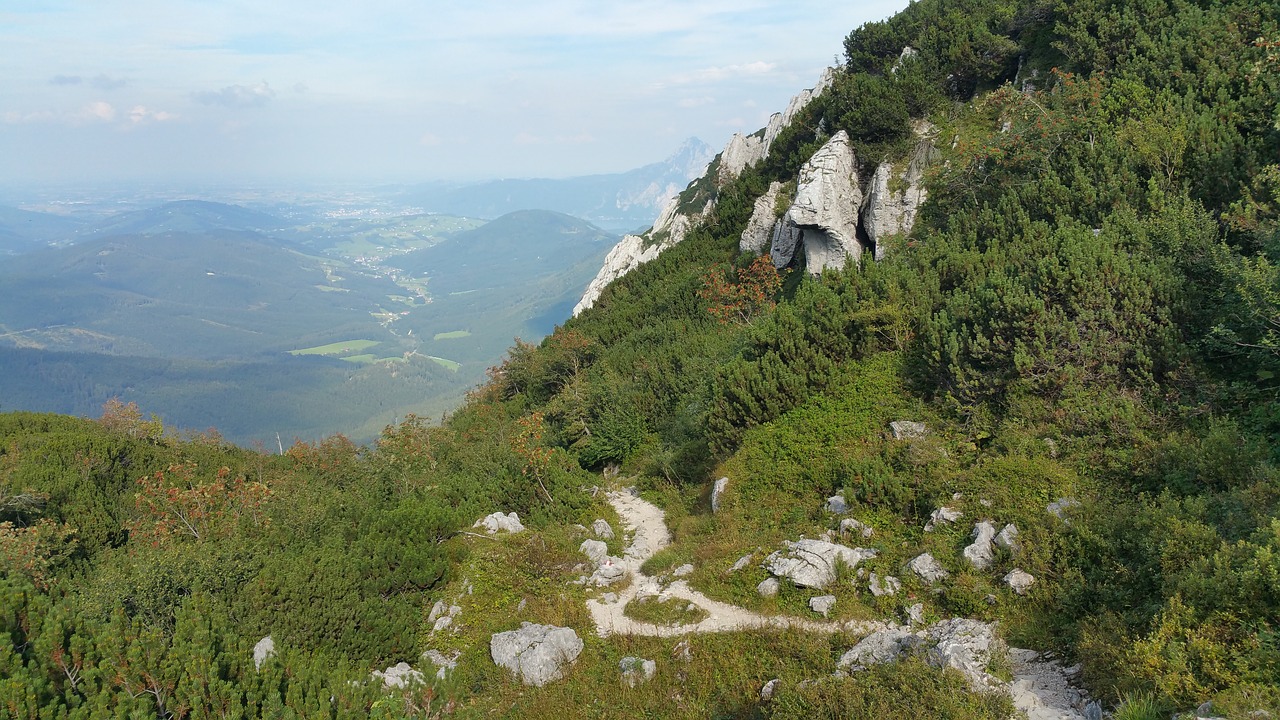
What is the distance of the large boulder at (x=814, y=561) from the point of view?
354 inches

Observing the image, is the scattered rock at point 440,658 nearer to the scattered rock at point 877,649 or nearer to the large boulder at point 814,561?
the large boulder at point 814,561

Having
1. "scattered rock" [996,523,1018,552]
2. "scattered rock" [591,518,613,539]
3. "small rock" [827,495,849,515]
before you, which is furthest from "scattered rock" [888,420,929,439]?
"scattered rock" [591,518,613,539]

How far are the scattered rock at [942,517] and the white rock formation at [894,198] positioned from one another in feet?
41.8

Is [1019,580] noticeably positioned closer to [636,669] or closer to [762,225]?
[636,669]

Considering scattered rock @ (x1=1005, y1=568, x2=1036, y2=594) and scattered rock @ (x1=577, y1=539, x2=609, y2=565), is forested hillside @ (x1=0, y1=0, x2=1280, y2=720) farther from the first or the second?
scattered rock @ (x1=577, y1=539, x2=609, y2=565)

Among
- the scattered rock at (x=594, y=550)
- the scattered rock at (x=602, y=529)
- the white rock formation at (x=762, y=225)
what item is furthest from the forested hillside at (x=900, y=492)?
the white rock formation at (x=762, y=225)

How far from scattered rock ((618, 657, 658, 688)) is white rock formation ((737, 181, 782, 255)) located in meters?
21.4

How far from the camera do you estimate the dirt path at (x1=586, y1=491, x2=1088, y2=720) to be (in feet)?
19.0

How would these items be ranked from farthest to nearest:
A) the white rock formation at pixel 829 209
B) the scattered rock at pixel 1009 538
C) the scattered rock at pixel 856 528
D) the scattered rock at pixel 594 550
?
1. the white rock formation at pixel 829 209
2. the scattered rock at pixel 594 550
3. the scattered rock at pixel 856 528
4. the scattered rock at pixel 1009 538

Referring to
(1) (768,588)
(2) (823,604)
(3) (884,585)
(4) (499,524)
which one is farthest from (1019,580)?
(4) (499,524)

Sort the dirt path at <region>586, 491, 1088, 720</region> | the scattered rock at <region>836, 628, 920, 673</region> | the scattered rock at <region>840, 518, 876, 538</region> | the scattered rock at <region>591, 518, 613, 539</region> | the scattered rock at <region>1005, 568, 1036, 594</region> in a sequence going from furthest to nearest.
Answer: the scattered rock at <region>591, 518, 613, 539</region> < the scattered rock at <region>840, 518, 876, 538</region> < the scattered rock at <region>1005, 568, 1036, 594</region> < the scattered rock at <region>836, 628, 920, 673</region> < the dirt path at <region>586, 491, 1088, 720</region>

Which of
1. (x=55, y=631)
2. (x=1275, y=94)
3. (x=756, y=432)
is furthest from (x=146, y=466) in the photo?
(x=1275, y=94)

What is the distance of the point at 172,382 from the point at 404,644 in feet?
765

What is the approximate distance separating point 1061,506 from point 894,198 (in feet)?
49.6
